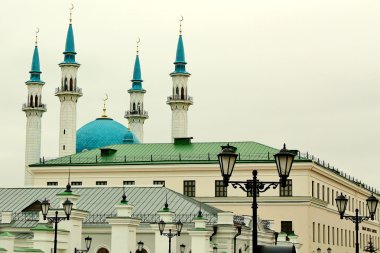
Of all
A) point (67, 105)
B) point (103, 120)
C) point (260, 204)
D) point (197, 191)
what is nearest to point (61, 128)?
point (67, 105)

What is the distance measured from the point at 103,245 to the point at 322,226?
115ft

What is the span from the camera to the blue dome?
10200cm

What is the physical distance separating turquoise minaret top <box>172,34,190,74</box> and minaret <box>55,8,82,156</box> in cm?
1052

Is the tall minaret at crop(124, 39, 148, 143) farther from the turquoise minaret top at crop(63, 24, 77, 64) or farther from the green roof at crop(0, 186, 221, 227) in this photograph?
the green roof at crop(0, 186, 221, 227)

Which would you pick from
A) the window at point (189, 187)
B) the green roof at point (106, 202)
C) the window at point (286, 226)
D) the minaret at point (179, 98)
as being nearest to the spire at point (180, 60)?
the minaret at point (179, 98)

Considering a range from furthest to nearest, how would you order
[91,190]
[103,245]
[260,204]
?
[260,204]
[91,190]
[103,245]

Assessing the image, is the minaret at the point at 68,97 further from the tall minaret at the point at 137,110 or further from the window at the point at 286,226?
the window at the point at 286,226

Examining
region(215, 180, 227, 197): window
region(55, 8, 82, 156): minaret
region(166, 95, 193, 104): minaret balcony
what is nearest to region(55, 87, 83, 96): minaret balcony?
region(55, 8, 82, 156): minaret

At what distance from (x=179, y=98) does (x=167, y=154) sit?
1596 centimetres

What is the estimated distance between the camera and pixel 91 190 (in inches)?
2414

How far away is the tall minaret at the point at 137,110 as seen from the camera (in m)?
111

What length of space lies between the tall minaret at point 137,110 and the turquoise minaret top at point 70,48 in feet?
43.0

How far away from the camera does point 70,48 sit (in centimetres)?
9912

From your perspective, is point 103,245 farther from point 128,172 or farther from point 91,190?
point 128,172
